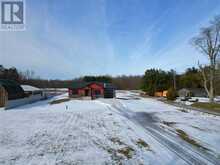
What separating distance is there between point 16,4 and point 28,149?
46.5ft

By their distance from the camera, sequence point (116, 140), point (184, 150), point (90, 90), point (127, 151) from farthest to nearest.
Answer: point (90, 90), point (116, 140), point (184, 150), point (127, 151)

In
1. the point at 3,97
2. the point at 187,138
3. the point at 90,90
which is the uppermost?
the point at 90,90

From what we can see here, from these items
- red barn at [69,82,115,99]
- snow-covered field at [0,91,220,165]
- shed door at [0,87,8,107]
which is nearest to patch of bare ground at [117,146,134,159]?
snow-covered field at [0,91,220,165]

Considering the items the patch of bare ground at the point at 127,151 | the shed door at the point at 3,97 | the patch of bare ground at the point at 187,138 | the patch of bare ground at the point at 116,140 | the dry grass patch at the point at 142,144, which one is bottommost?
the patch of bare ground at the point at 187,138

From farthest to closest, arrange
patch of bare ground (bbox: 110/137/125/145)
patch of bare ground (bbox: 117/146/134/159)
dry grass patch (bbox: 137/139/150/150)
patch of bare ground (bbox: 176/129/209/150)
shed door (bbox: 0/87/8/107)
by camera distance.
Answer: shed door (bbox: 0/87/8/107) < patch of bare ground (bbox: 110/137/125/145) < patch of bare ground (bbox: 176/129/209/150) < dry grass patch (bbox: 137/139/150/150) < patch of bare ground (bbox: 117/146/134/159)

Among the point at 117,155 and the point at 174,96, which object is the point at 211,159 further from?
the point at 174,96

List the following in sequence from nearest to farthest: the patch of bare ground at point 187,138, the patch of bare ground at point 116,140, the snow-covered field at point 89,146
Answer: the snow-covered field at point 89,146, the patch of bare ground at point 187,138, the patch of bare ground at point 116,140

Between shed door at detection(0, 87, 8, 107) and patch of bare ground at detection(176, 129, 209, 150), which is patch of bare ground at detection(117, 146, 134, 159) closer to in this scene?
patch of bare ground at detection(176, 129, 209, 150)

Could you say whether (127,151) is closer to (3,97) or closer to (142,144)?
(142,144)

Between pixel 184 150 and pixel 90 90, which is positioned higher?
pixel 90 90

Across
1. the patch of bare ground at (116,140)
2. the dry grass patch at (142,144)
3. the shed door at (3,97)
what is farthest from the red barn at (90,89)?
the dry grass patch at (142,144)

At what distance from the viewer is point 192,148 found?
8.20 metres

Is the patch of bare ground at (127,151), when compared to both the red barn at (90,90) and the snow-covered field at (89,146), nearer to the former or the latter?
the snow-covered field at (89,146)

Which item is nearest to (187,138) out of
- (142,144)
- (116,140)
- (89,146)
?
(142,144)
